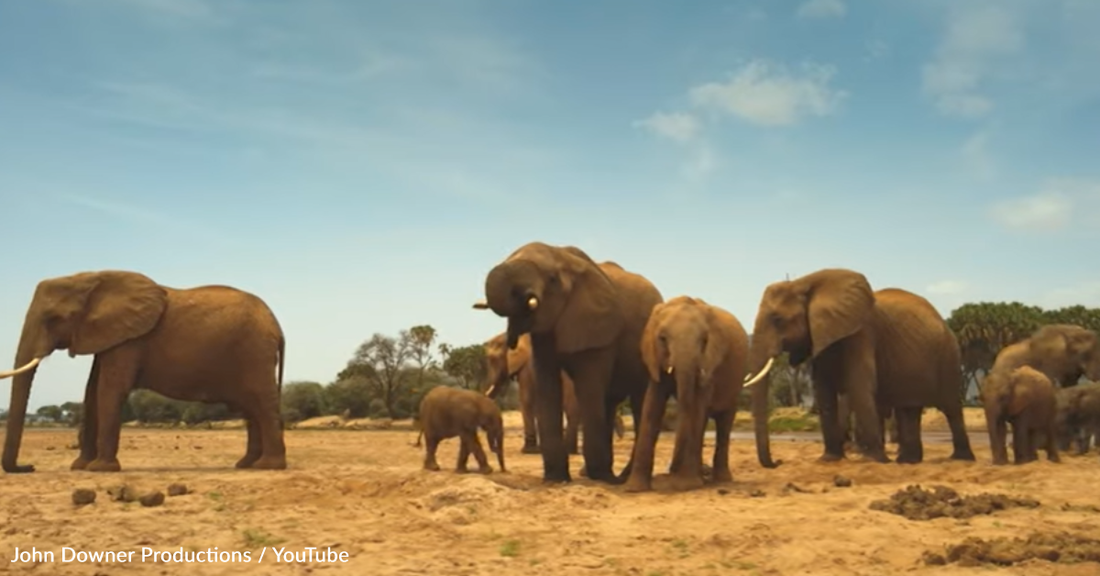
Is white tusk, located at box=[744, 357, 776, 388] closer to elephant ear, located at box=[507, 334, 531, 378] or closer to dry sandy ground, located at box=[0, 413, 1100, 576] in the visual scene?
dry sandy ground, located at box=[0, 413, 1100, 576]

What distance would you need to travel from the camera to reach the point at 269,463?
15.8 m

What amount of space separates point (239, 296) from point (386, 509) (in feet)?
24.2

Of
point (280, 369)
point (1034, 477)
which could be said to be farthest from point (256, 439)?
point (1034, 477)

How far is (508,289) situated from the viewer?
1261 centimetres

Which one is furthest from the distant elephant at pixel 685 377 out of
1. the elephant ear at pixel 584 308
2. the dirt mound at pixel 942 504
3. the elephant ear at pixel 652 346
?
the dirt mound at pixel 942 504

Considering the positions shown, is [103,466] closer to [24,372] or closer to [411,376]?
[24,372]

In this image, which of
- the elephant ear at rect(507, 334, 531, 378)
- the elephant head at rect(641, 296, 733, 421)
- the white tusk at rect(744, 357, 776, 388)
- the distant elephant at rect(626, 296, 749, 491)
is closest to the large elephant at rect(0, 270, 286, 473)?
the distant elephant at rect(626, 296, 749, 491)

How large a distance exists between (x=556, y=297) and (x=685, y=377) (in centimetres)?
229

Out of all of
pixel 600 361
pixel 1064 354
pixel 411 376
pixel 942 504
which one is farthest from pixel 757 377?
pixel 411 376

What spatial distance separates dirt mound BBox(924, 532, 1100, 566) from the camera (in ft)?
25.3

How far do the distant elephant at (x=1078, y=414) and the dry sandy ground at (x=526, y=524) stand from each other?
8002 millimetres

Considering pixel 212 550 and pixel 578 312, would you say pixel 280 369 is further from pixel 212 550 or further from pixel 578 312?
pixel 212 550

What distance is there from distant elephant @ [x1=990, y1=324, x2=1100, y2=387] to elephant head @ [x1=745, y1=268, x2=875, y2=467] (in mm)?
9121

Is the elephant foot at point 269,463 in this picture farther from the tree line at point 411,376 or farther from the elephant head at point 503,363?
the tree line at point 411,376
